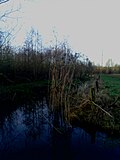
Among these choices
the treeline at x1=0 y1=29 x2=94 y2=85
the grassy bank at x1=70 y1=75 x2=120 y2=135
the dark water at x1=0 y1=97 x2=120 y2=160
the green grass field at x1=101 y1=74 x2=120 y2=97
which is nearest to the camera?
the dark water at x1=0 y1=97 x2=120 y2=160

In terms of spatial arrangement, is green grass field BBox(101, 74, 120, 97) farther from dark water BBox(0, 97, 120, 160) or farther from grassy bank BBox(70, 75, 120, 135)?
dark water BBox(0, 97, 120, 160)

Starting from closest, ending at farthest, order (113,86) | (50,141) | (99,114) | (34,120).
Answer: (50,141) < (99,114) < (34,120) < (113,86)

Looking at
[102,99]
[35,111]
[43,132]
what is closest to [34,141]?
[43,132]

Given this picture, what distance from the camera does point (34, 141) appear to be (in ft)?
27.3

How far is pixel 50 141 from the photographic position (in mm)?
8375

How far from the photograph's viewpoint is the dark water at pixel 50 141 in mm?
7180

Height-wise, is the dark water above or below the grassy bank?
below

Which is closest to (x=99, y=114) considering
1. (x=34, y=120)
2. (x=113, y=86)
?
(x=34, y=120)

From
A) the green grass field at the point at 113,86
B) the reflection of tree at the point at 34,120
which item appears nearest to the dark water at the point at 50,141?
the reflection of tree at the point at 34,120

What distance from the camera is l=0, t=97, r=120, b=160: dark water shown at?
7.18 meters

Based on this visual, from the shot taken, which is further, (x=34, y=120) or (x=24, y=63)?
(x=24, y=63)

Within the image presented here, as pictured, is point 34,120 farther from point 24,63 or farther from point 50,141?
point 24,63

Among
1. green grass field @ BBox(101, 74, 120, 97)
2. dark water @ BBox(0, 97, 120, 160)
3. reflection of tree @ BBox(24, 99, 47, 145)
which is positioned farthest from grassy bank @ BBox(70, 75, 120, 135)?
green grass field @ BBox(101, 74, 120, 97)

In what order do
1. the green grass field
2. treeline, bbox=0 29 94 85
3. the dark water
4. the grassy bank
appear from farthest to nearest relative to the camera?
treeline, bbox=0 29 94 85 → the green grass field → the grassy bank → the dark water
